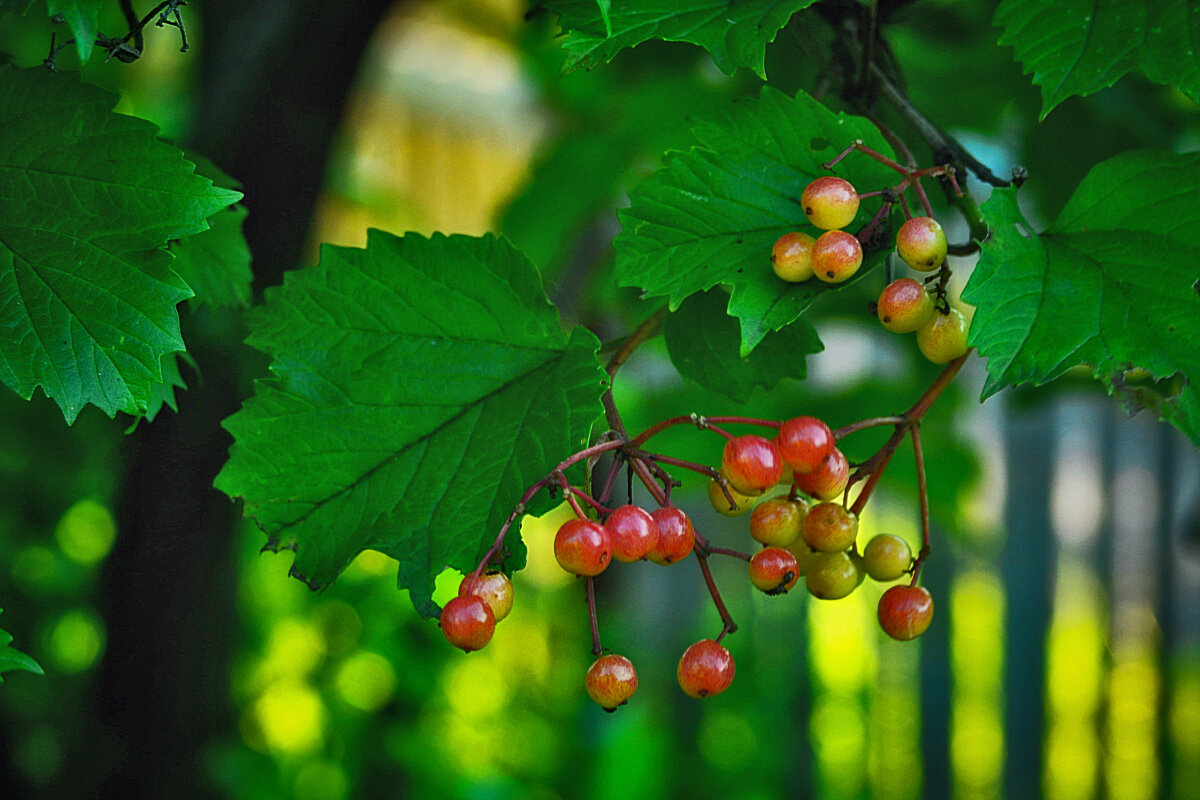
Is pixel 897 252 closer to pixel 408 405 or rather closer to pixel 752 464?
pixel 752 464

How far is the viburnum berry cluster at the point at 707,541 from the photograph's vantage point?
0.42m

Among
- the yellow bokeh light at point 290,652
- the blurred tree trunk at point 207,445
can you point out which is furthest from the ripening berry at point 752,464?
the yellow bokeh light at point 290,652

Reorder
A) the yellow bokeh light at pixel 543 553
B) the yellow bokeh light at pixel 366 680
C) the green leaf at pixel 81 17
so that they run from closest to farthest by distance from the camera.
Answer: the green leaf at pixel 81 17 → the yellow bokeh light at pixel 366 680 → the yellow bokeh light at pixel 543 553

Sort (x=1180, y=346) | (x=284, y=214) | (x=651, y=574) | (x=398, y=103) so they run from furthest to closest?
(x=398, y=103) → (x=651, y=574) → (x=284, y=214) → (x=1180, y=346)

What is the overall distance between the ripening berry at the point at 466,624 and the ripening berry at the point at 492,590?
0.04 feet

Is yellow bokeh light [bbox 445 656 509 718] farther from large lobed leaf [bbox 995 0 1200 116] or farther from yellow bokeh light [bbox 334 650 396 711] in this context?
large lobed leaf [bbox 995 0 1200 116]

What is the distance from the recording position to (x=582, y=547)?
16.3 inches

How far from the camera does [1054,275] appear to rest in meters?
0.46

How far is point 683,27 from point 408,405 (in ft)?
0.70

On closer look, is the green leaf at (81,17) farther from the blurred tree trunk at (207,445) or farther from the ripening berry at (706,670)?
the blurred tree trunk at (207,445)

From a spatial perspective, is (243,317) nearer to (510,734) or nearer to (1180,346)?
(1180,346)

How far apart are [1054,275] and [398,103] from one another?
10.1 feet

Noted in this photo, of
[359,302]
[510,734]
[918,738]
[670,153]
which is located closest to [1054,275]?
[670,153]

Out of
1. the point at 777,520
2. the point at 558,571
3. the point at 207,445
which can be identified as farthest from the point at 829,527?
the point at 558,571
